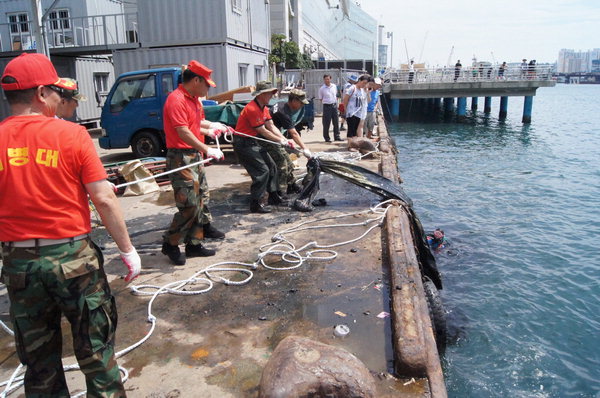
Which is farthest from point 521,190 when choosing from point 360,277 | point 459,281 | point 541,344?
point 360,277

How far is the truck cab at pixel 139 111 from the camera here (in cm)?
1049

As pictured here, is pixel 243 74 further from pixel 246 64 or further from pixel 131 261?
pixel 131 261

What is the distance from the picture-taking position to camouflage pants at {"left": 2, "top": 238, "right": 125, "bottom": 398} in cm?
225

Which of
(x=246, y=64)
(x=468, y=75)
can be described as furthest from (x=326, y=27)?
(x=246, y=64)

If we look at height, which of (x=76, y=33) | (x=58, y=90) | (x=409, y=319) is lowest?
(x=409, y=319)

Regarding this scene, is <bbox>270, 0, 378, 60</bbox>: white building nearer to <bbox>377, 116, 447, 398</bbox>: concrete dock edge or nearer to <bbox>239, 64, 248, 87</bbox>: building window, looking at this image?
<bbox>239, 64, 248, 87</bbox>: building window

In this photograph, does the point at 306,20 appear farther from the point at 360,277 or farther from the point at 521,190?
the point at 360,277

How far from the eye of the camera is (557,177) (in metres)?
15.6

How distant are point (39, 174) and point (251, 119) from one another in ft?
14.8

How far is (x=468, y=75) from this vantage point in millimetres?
32562

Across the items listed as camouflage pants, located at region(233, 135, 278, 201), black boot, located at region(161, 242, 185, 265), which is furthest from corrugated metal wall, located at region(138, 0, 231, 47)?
black boot, located at region(161, 242, 185, 265)

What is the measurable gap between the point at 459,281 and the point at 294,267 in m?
3.80

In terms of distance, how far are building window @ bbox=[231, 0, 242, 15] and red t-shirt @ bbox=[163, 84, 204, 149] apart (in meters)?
10.8

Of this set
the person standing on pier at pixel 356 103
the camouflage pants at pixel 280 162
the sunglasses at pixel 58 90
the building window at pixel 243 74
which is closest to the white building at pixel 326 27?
the building window at pixel 243 74
